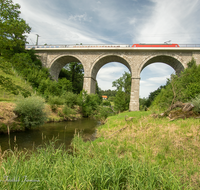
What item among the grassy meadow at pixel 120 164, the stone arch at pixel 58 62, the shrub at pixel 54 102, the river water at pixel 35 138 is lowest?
the river water at pixel 35 138

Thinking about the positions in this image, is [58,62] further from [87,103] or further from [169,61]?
[169,61]

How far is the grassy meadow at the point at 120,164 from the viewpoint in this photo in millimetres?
1836

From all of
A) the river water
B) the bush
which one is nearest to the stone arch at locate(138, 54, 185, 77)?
the river water

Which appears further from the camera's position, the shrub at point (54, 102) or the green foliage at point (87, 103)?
the green foliage at point (87, 103)

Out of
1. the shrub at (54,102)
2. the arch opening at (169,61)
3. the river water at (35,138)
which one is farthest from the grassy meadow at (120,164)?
the arch opening at (169,61)

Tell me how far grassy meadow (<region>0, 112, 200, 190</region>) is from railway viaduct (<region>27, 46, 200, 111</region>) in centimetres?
1409

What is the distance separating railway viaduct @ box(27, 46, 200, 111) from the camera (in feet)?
58.5

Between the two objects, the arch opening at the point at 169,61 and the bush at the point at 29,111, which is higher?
the arch opening at the point at 169,61

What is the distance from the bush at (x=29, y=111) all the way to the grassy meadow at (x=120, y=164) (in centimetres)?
413

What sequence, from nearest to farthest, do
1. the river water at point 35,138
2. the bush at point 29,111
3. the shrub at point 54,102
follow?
the river water at point 35,138, the bush at point 29,111, the shrub at point 54,102

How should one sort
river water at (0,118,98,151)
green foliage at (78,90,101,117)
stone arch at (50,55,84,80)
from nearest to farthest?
river water at (0,118,98,151)
green foliage at (78,90,101,117)
stone arch at (50,55,84,80)

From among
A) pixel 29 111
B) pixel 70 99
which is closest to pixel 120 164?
pixel 29 111

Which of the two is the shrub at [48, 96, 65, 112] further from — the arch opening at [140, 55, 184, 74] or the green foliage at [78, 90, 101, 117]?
the arch opening at [140, 55, 184, 74]

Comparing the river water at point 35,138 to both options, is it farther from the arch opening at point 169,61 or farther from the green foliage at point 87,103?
the arch opening at point 169,61
